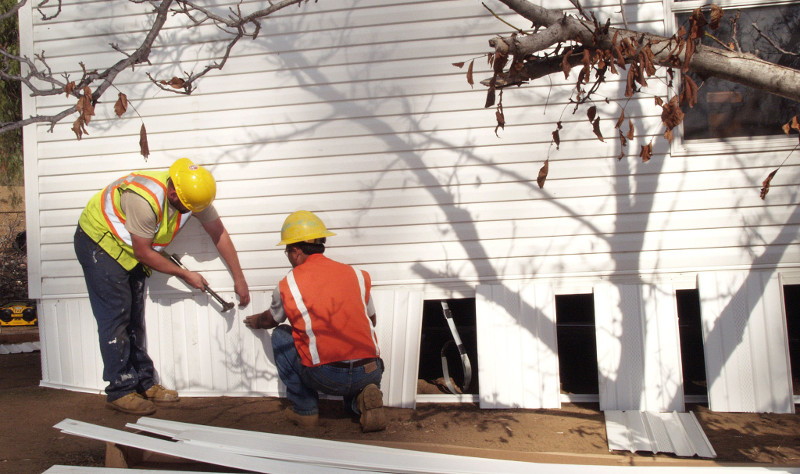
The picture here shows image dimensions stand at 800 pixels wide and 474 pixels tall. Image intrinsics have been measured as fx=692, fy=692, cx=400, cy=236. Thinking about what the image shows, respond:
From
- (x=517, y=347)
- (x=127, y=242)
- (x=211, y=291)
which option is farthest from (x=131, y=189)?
(x=517, y=347)

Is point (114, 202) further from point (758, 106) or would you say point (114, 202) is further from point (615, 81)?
point (758, 106)

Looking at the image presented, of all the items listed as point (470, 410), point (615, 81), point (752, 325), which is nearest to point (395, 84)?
point (615, 81)

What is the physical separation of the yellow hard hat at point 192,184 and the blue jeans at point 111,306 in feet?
2.24

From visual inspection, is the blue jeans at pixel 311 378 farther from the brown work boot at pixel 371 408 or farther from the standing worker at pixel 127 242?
the standing worker at pixel 127 242

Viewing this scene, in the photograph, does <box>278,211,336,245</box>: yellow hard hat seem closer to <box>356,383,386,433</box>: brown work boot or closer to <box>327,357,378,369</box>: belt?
<box>327,357,378,369</box>: belt

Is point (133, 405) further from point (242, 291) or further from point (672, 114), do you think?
point (672, 114)

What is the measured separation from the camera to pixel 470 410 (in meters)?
5.01

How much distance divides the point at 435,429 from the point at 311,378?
907 mm

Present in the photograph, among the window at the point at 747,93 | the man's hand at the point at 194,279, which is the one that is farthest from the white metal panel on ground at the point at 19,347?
the window at the point at 747,93

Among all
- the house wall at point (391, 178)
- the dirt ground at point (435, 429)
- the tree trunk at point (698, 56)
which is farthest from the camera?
the house wall at point (391, 178)

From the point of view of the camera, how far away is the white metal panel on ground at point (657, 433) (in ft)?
13.4

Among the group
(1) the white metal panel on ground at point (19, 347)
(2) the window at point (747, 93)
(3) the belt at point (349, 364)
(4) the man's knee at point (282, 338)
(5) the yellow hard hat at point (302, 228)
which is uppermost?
(2) the window at point (747, 93)

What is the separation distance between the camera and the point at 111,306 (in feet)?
16.0

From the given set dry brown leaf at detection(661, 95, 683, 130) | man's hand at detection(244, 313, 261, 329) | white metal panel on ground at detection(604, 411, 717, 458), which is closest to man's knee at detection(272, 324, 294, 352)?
man's hand at detection(244, 313, 261, 329)
